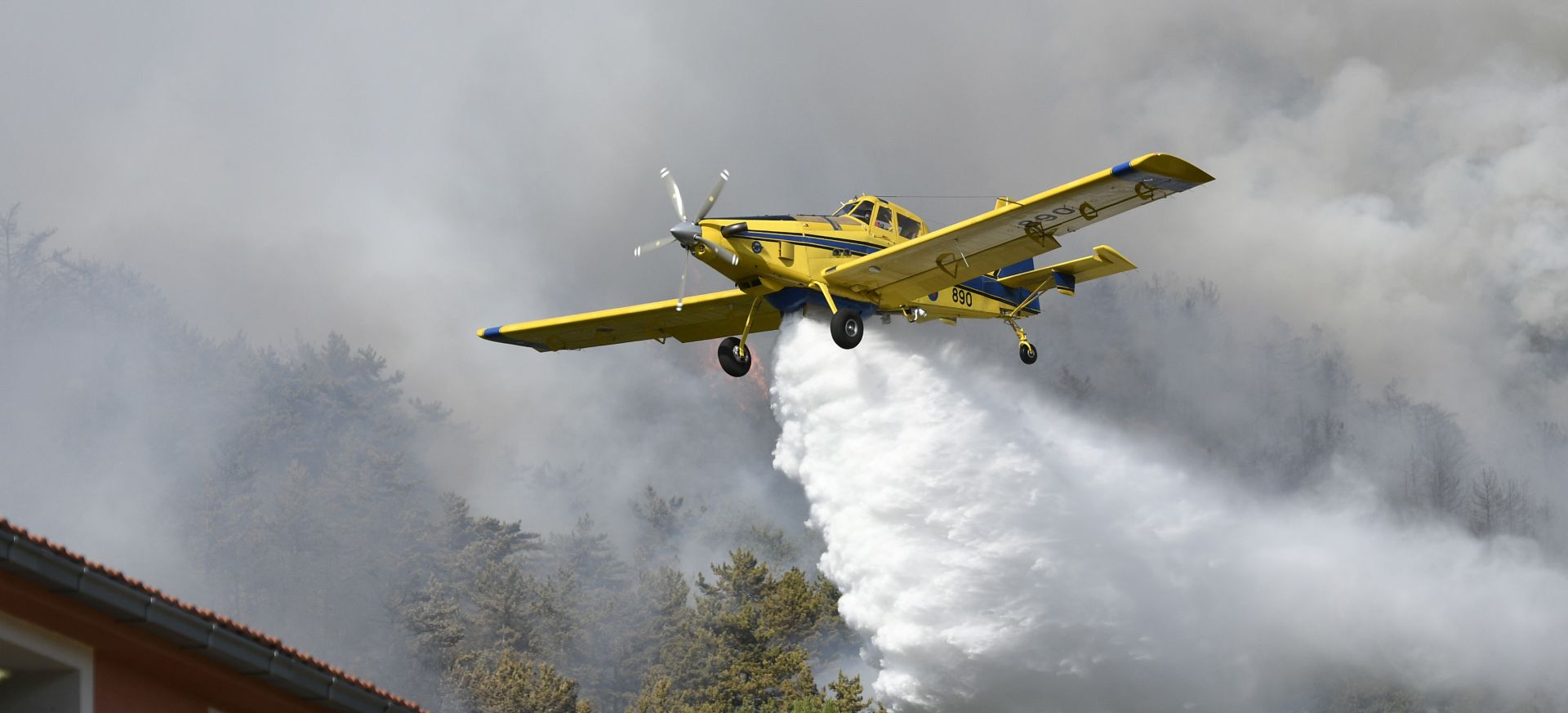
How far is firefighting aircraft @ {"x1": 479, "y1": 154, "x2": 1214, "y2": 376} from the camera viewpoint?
26672mm

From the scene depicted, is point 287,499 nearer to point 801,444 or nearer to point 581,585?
point 581,585

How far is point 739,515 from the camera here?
356 feet

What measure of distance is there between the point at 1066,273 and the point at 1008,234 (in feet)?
23.6

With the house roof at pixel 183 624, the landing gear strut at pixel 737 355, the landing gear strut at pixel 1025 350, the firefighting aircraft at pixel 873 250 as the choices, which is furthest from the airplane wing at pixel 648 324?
the house roof at pixel 183 624

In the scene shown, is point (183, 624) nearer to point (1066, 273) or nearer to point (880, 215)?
point (880, 215)

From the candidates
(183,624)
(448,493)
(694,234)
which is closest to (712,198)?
(694,234)

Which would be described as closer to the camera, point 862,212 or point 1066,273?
point 862,212

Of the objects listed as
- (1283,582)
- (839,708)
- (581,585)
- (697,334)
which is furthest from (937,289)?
(581,585)

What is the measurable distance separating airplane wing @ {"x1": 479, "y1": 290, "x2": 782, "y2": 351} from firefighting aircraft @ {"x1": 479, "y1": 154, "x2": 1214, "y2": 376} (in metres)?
0.07

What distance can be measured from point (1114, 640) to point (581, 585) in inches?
2070

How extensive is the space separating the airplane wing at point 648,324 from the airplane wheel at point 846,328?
278 centimetres

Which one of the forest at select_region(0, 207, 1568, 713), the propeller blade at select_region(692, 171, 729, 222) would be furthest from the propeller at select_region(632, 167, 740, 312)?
the forest at select_region(0, 207, 1568, 713)

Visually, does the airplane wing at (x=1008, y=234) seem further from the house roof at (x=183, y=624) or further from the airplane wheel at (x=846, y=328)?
the house roof at (x=183, y=624)

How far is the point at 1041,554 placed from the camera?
125ft
